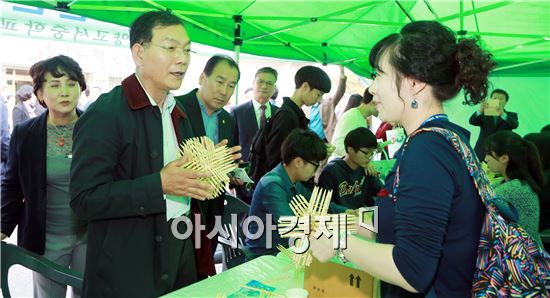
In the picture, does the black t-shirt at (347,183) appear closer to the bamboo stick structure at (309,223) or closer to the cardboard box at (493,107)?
the bamboo stick structure at (309,223)

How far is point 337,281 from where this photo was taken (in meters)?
1.16

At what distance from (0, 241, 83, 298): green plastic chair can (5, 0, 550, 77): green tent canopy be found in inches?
67.7

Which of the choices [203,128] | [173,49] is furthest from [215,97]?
[173,49]

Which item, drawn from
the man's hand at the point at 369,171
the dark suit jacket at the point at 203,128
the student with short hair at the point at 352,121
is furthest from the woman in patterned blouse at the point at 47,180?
the student with short hair at the point at 352,121

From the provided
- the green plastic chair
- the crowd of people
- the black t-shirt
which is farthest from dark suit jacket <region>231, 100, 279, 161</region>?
the green plastic chair

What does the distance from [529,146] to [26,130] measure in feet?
8.85

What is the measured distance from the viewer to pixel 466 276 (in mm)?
903

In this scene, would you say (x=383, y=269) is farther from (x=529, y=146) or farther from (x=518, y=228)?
(x=529, y=146)

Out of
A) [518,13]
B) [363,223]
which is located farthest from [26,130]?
[518,13]

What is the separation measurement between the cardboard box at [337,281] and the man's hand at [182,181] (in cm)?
40

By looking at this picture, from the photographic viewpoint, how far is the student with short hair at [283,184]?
209 centimetres

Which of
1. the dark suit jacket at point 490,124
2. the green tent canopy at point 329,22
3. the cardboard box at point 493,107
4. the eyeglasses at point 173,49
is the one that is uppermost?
the green tent canopy at point 329,22

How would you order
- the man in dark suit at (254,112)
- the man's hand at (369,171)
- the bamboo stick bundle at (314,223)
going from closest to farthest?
the bamboo stick bundle at (314,223) < the man's hand at (369,171) < the man in dark suit at (254,112)

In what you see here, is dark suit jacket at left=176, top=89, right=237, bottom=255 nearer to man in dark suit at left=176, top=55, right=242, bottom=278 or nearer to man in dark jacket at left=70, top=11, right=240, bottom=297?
man in dark suit at left=176, top=55, right=242, bottom=278
